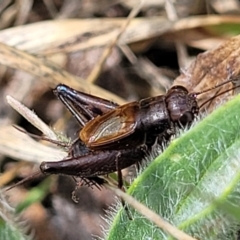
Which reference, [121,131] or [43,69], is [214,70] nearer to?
[121,131]

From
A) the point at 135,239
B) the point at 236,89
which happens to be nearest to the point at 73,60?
the point at 236,89

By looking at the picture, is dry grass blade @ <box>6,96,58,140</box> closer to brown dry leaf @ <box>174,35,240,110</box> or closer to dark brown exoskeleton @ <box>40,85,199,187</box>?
dark brown exoskeleton @ <box>40,85,199,187</box>

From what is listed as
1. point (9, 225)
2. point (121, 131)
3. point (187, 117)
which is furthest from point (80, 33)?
point (9, 225)

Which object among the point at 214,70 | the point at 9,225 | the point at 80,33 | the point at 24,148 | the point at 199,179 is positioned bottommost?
the point at 9,225

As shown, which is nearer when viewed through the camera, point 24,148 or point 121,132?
point 121,132

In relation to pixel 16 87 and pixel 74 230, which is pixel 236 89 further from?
pixel 16 87

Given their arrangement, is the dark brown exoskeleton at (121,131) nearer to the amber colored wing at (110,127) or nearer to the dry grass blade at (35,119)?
the amber colored wing at (110,127)

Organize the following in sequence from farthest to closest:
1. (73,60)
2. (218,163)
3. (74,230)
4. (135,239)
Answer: (73,60)
(74,230)
(135,239)
(218,163)
